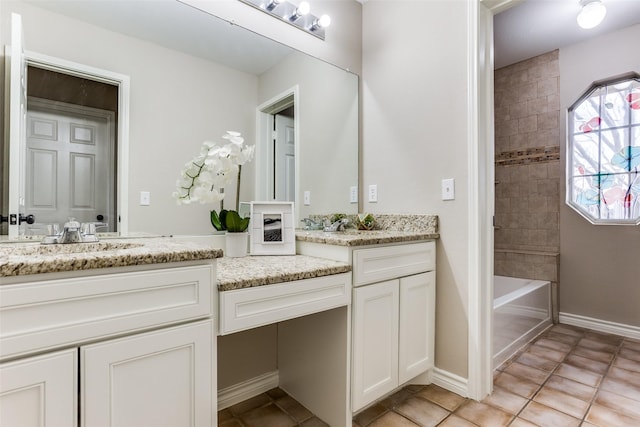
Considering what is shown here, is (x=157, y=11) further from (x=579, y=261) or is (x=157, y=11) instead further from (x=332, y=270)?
(x=579, y=261)

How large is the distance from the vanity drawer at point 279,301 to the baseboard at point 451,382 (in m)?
0.86

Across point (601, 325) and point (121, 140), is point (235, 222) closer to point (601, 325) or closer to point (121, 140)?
point (121, 140)

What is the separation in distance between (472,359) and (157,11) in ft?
7.50

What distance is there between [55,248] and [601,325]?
3.65 m

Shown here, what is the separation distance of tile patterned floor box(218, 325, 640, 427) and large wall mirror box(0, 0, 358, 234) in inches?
39.1

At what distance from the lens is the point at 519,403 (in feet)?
5.56

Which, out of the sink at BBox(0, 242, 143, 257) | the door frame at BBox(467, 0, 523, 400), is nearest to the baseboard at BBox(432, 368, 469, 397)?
the door frame at BBox(467, 0, 523, 400)

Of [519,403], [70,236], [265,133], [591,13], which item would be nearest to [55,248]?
[70,236]

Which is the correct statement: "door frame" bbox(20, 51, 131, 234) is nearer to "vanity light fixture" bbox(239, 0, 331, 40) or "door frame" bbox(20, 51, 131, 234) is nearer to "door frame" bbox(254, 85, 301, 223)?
"door frame" bbox(254, 85, 301, 223)

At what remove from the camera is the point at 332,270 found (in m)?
1.39

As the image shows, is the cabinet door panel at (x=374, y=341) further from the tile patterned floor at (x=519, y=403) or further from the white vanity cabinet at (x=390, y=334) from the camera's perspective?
the tile patterned floor at (x=519, y=403)

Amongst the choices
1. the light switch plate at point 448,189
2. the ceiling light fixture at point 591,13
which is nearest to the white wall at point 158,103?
the light switch plate at point 448,189

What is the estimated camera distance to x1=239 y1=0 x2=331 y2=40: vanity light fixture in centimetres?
184

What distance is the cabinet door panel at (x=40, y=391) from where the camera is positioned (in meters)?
0.76
